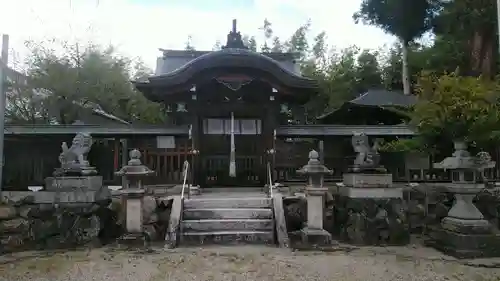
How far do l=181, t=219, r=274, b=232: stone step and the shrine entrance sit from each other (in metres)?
3.15

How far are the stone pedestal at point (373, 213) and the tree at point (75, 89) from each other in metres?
9.51

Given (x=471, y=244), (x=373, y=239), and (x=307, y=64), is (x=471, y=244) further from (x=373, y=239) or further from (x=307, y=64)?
(x=307, y=64)

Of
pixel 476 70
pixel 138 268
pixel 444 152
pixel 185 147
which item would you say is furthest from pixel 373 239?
pixel 476 70

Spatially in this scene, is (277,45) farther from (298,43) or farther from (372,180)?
(372,180)

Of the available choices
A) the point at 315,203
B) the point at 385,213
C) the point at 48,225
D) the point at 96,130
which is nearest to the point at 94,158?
the point at 96,130

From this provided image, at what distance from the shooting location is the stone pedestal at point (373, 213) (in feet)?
26.5

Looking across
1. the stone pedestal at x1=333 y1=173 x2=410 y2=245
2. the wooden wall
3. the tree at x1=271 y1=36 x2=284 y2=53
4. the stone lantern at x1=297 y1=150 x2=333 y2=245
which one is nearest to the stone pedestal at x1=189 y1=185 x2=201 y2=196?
the wooden wall

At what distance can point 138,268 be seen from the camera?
241 inches

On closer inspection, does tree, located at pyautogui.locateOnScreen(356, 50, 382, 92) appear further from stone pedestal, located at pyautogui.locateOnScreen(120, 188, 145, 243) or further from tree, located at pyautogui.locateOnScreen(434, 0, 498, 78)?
stone pedestal, located at pyautogui.locateOnScreen(120, 188, 145, 243)

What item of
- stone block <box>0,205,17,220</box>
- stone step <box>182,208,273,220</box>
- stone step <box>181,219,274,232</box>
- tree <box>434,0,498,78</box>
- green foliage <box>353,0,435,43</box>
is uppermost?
green foliage <box>353,0,435,43</box>

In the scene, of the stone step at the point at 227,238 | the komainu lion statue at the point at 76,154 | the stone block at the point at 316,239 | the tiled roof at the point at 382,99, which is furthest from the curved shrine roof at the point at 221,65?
the tiled roof at the point at 382,99

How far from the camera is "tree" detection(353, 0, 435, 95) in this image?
1795cm

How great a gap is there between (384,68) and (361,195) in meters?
22.8

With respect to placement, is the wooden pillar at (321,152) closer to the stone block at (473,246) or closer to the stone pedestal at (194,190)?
the stone pedestal at (194,190)
